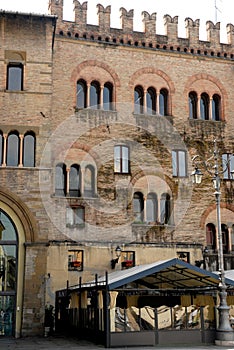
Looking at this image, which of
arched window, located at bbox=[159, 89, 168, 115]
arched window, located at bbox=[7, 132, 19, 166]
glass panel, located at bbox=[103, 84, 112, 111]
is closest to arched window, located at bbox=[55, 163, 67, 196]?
arched window, located at bbox=[7, 132, 19, 166]

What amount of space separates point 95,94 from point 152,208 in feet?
22.1

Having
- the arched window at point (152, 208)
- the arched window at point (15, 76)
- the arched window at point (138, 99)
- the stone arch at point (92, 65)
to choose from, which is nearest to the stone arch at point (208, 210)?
the arched window at point (152, 208)

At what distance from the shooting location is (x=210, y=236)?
89.6 ft

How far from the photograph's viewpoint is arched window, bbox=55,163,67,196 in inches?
1003

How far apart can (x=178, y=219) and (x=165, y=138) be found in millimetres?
4418

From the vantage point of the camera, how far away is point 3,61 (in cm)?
2370

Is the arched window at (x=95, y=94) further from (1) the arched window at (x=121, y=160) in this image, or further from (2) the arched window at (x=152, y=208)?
(2) the arched window at (x=152, y=208)

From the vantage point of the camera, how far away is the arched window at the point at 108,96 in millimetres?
27547

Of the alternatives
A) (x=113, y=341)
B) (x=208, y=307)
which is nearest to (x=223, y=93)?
(x=208, y=307)

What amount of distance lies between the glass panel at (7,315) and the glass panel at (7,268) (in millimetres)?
444

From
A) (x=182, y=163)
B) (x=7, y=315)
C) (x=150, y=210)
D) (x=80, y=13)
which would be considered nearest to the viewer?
(x=7, y=315)

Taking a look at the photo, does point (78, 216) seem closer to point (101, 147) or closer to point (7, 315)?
point (101, 147)

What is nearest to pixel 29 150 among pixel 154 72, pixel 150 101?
pixel 150 101

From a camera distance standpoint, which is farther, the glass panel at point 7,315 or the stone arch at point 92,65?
the stone arch at point 92,65
